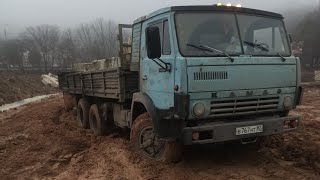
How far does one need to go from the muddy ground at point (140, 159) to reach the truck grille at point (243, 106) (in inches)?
35.3

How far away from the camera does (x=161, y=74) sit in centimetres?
Answer: 662

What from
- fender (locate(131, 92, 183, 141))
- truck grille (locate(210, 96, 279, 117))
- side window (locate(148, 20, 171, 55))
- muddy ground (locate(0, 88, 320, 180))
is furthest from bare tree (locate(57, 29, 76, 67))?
truck grille (locate(210, 96, 279, 117))

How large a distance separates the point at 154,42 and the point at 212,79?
110 centimetres

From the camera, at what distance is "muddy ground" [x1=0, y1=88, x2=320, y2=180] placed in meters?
6.46

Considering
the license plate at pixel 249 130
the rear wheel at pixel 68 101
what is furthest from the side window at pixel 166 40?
the rear wheel at pixel 68 101

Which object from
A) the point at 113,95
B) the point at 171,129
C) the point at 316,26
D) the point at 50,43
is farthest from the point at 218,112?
the point at 50,43

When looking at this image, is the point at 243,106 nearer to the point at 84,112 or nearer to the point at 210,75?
the point at 210,75

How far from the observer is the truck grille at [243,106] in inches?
247

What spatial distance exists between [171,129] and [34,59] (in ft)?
205

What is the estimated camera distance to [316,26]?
44031mm

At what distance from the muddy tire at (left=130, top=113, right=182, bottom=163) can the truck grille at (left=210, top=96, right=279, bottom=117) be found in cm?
86

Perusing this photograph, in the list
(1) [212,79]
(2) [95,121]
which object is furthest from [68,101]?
(1) [212,79]

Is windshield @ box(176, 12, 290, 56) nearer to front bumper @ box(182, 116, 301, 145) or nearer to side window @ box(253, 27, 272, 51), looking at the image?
side window @ box(253, 27, 272, 51)

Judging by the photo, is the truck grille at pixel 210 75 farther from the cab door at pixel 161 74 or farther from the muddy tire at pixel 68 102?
the muddy tire at pixel 68 102
